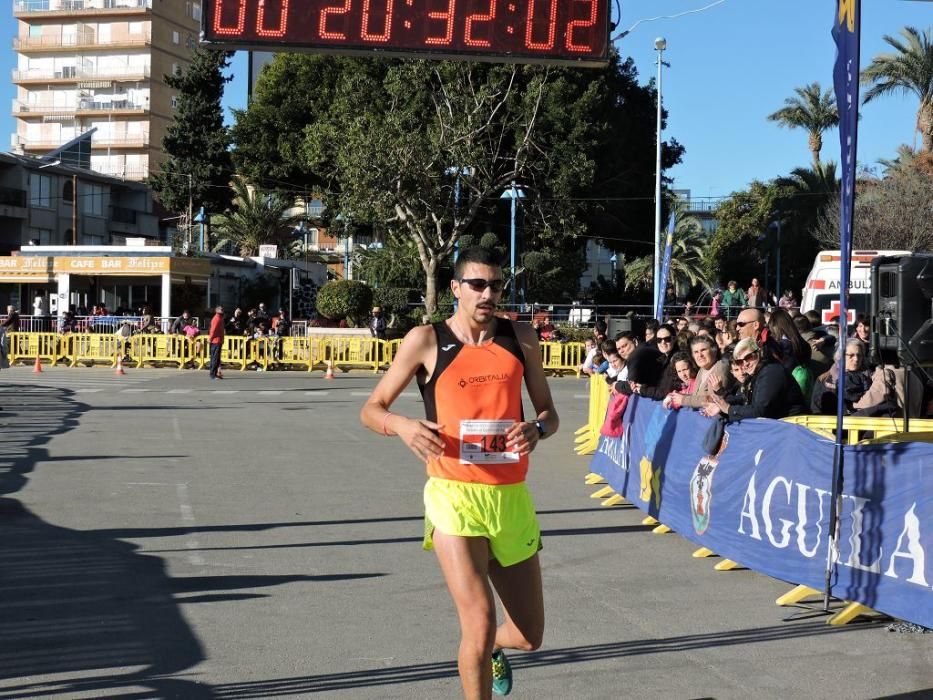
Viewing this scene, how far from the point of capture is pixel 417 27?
11.2 m

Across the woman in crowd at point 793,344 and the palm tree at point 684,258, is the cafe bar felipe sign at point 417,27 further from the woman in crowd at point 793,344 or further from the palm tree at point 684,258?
the palm tree at point 684,258

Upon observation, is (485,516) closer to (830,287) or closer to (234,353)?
(830,287)

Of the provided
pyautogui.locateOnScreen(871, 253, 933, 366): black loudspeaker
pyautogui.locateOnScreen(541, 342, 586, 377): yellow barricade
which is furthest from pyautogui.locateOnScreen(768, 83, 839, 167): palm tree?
pyautogui.locateOnScreen(871, 253, 933, 366): black loudspeaker

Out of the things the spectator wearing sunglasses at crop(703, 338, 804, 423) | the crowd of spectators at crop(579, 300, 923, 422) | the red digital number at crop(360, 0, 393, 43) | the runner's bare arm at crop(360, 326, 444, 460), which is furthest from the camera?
the red digital number at crop(360, 0, 393, 43)

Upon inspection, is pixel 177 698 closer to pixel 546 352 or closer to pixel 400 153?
pixel 546 352

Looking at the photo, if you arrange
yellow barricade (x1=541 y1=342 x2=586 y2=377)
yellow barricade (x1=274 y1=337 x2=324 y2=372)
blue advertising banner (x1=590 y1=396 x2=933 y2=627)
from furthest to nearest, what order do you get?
1. yellow barricade (x1=274 y1=337 x2=324 y2=372)
2. yellow barricade (x1=541 y1=342 x2=586 y2=377)
3. blue advertising banner (x1=590 y1=396 x2=933 y2=627)

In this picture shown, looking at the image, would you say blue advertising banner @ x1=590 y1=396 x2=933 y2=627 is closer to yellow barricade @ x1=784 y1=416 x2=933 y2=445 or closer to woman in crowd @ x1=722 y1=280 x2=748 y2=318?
yellow barricade @ x1=784 y1=416 x2=933 y2=445

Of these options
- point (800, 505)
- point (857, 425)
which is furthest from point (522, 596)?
point (857, 425)

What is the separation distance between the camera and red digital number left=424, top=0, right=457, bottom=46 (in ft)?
37.0

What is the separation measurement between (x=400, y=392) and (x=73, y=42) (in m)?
90.4

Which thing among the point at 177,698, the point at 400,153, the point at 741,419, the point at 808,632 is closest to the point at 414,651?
the point at 177,698

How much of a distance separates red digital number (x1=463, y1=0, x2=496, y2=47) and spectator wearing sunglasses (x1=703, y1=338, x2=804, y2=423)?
3.98 metres

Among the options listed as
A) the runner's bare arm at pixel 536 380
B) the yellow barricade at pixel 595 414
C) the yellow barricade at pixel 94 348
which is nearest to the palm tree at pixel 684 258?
the yellow barricade at pixel 94 348

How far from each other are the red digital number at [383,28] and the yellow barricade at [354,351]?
77.4 ft
